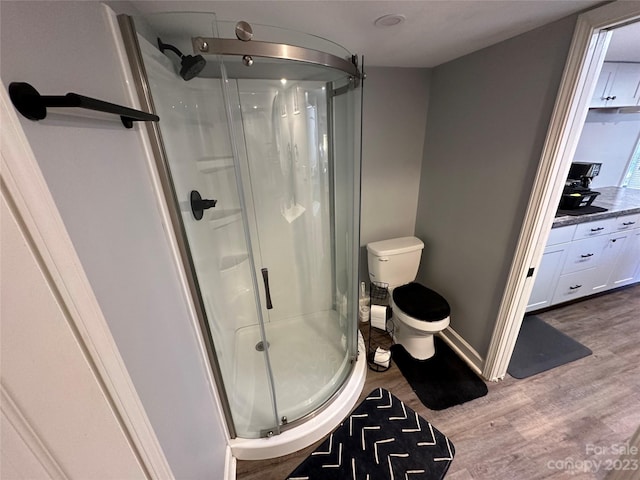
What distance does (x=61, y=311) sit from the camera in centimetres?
43

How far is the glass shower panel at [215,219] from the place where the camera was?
1055 mm

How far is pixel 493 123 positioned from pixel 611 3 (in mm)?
589

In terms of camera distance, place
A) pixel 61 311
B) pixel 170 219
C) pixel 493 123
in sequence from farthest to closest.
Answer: pixel 493 123 → pixel 170 219 → pixel 61 311

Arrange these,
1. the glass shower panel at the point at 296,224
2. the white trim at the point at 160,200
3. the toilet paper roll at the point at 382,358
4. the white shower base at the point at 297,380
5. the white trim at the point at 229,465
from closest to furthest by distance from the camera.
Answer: the white trim at the point at 160,200 < the white trim at the point at 229,465 < the white shower base at the point at 297,380 < the glass shower panel at the point at 296,224 < the toilet paper roll at the point at 382,358

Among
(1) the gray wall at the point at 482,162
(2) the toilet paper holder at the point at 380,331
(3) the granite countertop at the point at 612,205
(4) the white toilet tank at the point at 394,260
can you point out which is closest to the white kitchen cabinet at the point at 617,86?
(3) the granite countertop at the point at 612,205

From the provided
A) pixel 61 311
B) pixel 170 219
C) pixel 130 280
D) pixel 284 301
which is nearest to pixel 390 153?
pixel 284 301

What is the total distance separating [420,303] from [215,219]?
1.51 m

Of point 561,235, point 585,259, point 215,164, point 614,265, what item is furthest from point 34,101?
point 614,265

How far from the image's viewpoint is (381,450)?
1425 millimetres

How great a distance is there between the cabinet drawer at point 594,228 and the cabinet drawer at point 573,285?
1.18 ft

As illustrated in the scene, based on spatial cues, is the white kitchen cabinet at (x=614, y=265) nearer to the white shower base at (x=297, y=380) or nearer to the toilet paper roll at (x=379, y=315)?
the toilet paper roll at (x=379, y=315)

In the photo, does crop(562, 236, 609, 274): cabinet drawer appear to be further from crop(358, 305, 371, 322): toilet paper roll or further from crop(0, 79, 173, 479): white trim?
crop(0, 79, 173, 479): white trim

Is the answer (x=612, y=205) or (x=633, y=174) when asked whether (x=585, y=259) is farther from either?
(x=633, y=174)

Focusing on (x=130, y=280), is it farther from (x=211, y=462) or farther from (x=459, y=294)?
(x=459, y=294)
